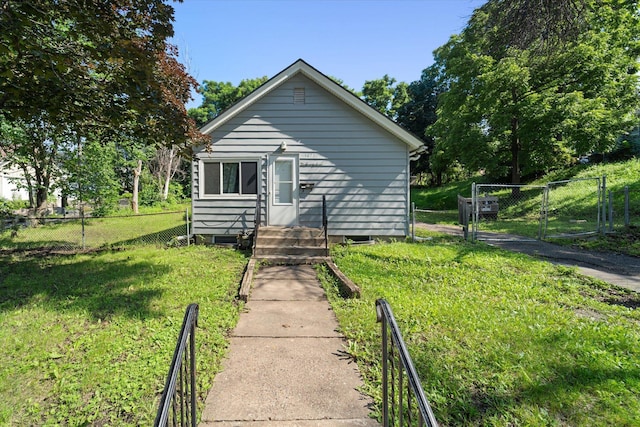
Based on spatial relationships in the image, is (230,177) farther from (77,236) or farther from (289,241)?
(77,236)

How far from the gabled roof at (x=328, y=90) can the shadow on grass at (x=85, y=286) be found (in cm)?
436

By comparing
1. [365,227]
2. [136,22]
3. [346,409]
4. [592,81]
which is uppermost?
[592,81]

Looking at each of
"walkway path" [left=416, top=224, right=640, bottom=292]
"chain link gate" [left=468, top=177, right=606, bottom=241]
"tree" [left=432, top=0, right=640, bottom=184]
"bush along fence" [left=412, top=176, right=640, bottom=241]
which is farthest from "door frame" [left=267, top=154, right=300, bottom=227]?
"tree" [left=432, top=0, right=640, bottom=184]

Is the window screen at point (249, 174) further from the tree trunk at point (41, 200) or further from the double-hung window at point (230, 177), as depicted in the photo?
the tree trunk at point (41, 200)

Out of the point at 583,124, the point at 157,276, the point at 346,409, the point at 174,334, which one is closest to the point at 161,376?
the point at 174,334

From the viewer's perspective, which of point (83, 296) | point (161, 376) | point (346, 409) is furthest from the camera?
point (83, 296)

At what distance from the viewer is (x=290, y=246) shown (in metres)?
8.30

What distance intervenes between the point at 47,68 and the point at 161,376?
4739 mm

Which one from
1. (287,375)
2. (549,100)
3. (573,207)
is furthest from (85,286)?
(549,100)

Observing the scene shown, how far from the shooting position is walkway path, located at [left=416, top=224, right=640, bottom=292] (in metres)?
6.18

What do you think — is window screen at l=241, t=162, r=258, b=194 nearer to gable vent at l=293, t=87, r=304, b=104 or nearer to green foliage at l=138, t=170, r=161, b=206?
gable vent at l=293, t=87, r=304, b=104

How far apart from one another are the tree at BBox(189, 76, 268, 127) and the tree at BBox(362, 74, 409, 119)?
11.6 meters

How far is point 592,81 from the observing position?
1689 cm

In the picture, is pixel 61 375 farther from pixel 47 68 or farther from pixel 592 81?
pixel 592 81
